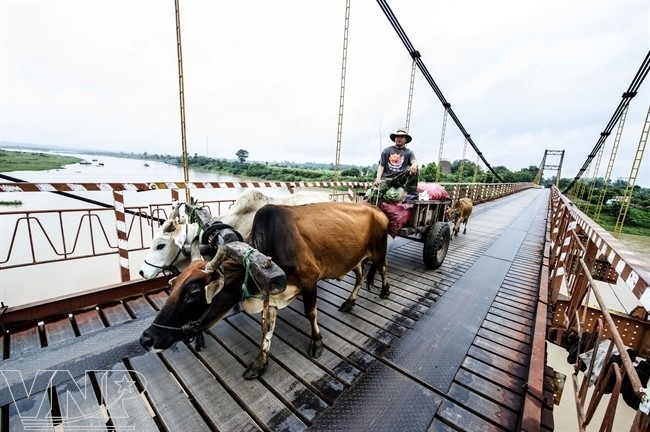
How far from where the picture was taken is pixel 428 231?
466 cm

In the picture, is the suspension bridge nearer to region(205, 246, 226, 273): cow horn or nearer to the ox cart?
the ox cart

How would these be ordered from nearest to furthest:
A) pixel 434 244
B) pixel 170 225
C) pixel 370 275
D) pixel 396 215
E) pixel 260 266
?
pixel 260 266
pixel 170 225
pixel 370 275
pixel 396 215
pixel 434 244

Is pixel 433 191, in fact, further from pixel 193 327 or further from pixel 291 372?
pixel 193 327

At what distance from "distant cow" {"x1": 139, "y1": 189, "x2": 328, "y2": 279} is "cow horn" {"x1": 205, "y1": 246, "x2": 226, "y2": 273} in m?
1.04

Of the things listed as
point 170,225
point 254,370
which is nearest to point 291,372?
point 254,370

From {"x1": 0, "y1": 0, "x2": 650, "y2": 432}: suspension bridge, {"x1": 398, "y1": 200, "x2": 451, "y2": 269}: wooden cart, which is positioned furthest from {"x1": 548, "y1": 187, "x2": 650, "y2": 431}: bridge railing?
{"x1": 398, "y1": 200, "x2": 451, "y2": 269}: wooden cart

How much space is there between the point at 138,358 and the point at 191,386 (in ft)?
1.89

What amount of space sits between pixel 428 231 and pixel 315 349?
303 centimetres

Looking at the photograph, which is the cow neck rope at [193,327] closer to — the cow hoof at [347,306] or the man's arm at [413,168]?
the cow hoof at [347,306]

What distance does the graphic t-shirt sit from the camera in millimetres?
4539

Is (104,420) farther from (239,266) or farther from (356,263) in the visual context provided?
(356,263)

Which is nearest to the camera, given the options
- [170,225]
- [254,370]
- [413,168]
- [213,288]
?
[213,288]

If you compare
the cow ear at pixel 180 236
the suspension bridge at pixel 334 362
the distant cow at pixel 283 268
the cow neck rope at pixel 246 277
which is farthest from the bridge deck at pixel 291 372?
the cow ear at pixel 180 236

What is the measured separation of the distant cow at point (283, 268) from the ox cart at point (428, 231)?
1.08 metres
